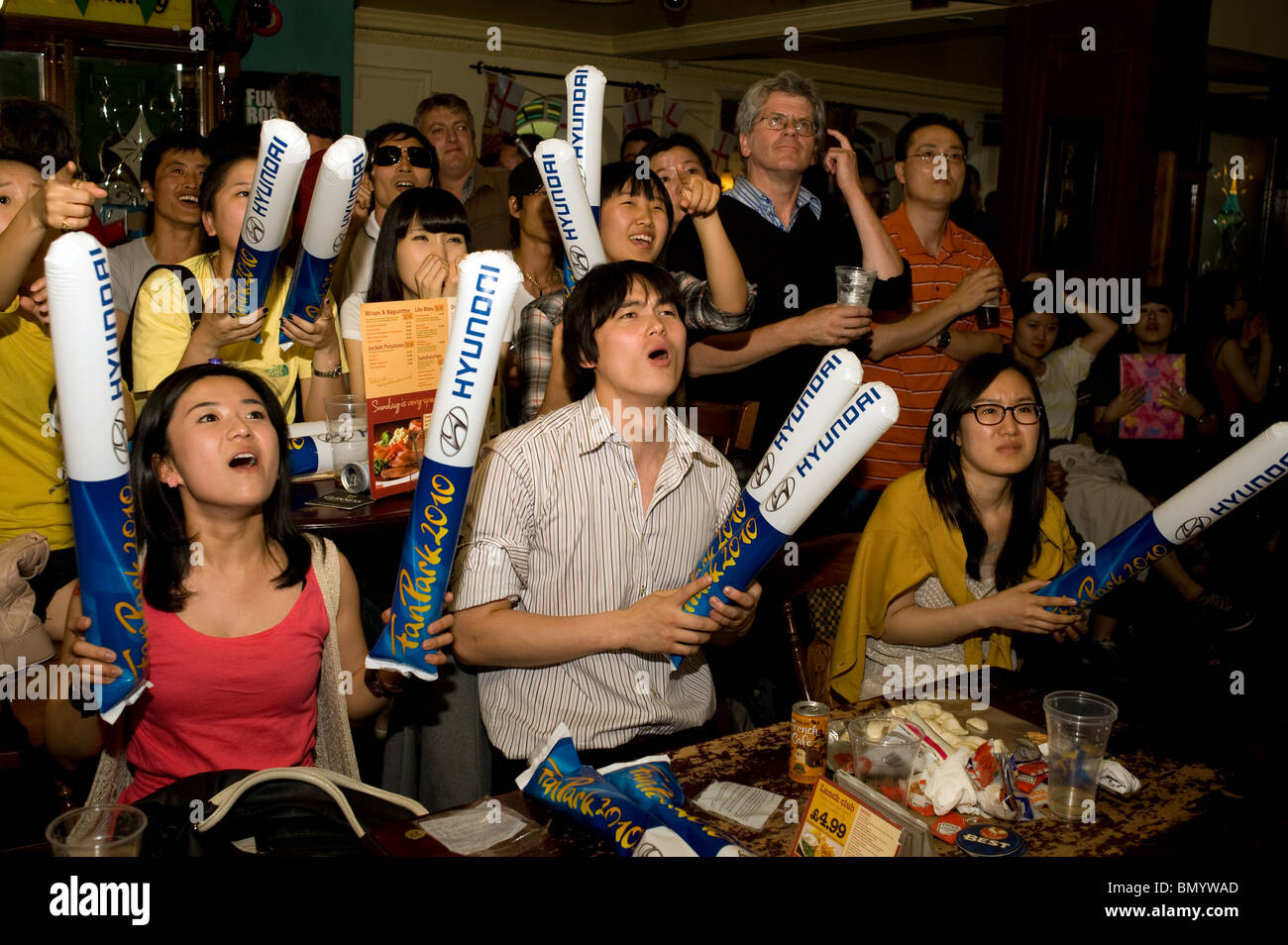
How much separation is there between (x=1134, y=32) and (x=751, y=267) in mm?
4262

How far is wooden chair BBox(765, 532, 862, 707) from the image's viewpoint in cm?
226

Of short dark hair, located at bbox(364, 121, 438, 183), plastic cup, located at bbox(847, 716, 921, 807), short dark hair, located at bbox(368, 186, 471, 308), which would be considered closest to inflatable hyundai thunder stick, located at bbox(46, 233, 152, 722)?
plastic cup, located at bbox(847, 716, 921, 807)

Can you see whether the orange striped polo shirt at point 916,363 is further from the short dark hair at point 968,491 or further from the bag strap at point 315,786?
the bag strap at point 315,786

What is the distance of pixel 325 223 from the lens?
2084 mm

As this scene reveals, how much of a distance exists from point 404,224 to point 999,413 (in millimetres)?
1556

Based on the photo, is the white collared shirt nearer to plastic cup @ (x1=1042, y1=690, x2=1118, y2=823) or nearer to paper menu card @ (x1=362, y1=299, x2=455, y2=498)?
paper menu card @ (x1=362, y1=299, x2=455, y2=498)

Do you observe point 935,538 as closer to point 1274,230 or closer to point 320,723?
point 320,723

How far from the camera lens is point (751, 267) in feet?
9.93

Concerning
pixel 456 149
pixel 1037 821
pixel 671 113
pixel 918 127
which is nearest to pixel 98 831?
pixel 1037 821

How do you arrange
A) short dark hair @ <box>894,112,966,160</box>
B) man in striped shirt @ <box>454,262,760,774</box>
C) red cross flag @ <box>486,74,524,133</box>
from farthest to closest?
red cross flag @ <box>486,74,524,133</box> < short dark hair @ <box>894,112,966,160</box> < man in striped shirt @ <box>454,262,760,774</box>

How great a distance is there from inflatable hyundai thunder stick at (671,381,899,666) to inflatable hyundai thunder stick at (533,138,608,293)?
85cm

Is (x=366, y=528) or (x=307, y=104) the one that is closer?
(x=366, y=528)

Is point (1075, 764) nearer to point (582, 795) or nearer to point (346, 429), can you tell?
point (582, 795)
